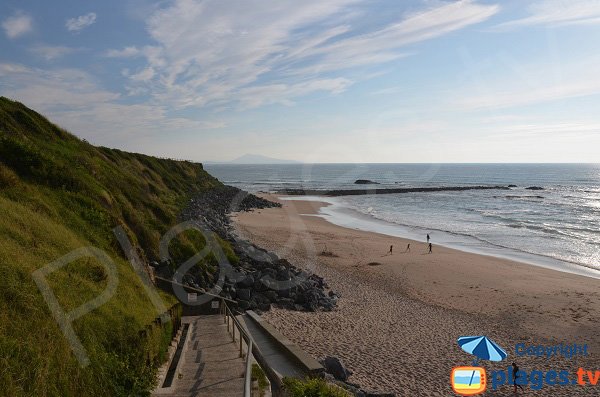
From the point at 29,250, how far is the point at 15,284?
206 cm

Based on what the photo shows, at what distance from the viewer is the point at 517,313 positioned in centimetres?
2194

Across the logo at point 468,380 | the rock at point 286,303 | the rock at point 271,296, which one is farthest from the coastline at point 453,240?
the rock at point 271,296

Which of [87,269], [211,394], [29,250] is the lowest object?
[211,394]

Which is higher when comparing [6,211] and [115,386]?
[6,211]

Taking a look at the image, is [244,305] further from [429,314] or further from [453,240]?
[453,240]

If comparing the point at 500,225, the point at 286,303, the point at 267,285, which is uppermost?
the point at 267,285

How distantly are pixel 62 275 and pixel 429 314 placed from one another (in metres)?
16.8

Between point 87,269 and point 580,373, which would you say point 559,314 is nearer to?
point 580,373

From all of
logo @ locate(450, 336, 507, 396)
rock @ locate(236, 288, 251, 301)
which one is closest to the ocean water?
logo @ locate(450, 336, 507, 396)

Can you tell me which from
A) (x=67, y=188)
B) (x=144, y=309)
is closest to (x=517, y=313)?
(x=144, y=309)

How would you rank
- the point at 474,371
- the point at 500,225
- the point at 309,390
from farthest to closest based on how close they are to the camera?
the point at 500,225, the point at 474,371, the point at 309,390

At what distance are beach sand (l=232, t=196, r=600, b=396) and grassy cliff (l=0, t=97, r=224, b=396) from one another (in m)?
6.99

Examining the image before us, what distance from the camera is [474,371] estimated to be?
49.7 ft

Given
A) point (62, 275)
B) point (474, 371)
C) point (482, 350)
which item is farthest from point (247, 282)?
point (62, 275)
